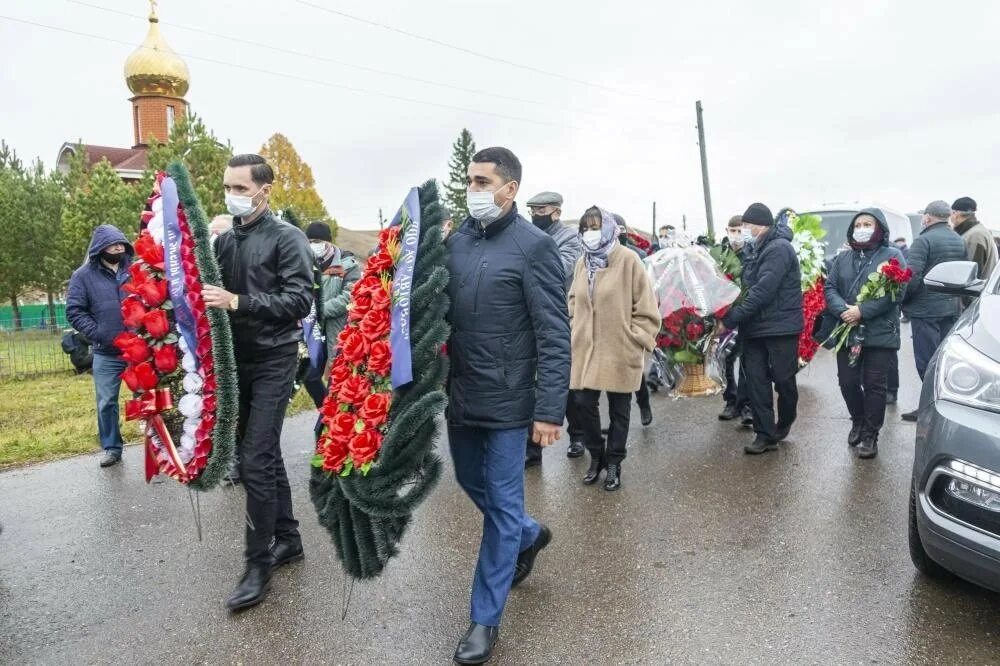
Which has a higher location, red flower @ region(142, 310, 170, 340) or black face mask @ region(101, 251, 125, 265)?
black face mask @ region(101, 251, 125, 265)

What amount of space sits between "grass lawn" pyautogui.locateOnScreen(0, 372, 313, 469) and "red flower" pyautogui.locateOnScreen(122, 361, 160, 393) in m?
3.51

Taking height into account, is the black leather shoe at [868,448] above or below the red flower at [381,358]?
below

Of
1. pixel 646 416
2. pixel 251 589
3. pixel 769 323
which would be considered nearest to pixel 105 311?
pixel 251 589

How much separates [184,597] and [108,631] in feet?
1.23

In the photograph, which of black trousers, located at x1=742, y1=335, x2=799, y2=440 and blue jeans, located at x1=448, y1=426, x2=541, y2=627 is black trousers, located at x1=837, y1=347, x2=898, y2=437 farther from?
blue jeans, located at x1=448, y1=426, x2=541, y2=627

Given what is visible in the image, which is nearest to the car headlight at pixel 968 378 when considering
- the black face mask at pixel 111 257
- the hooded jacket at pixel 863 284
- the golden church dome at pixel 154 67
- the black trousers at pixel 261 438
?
Result: the hooded jacket at pixel 863 284

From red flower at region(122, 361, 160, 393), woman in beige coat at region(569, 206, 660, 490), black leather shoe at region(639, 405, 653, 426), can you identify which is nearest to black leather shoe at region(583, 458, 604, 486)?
woman in beige coat at region(569, 206, 660, 490)

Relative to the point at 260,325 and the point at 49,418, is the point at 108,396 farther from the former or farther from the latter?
the point at 260,325

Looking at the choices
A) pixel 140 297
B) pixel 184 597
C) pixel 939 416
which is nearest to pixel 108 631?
Answer: pixel 184 597

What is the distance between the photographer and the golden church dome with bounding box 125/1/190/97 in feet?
143

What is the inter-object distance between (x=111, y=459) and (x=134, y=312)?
305 centimetres

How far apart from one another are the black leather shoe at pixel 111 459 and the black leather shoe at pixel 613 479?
399 centimetres

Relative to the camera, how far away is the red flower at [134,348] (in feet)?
11.4

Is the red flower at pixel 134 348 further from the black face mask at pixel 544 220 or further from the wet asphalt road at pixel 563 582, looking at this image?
the black face mask at pixel 544 220
